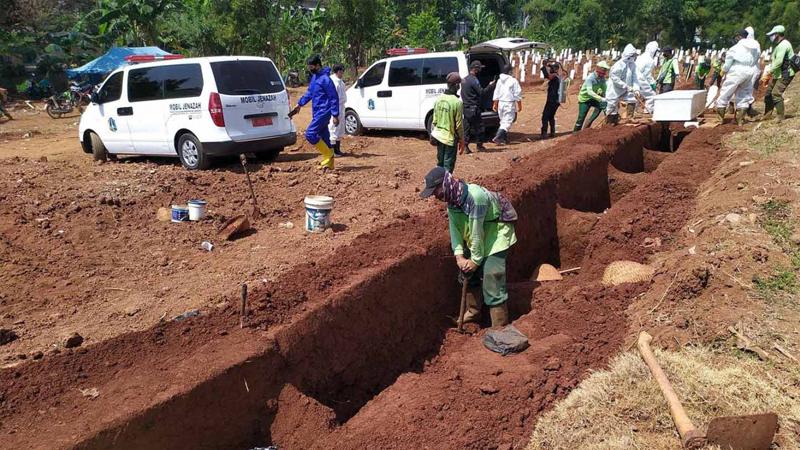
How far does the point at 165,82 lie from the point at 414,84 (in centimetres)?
526

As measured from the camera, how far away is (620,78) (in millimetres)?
11805

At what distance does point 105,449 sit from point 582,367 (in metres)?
3.17

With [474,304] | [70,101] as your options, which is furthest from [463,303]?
[70,101]

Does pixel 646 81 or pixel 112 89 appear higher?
pixel 112 89

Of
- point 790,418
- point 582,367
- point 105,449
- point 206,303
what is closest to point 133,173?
point 206,303

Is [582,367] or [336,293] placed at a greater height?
[336,293]

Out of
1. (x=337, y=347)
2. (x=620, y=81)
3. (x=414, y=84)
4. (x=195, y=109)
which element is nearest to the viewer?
(x=337, y=347)

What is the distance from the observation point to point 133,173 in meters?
9.38

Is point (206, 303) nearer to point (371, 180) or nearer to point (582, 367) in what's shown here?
point (582, 367)

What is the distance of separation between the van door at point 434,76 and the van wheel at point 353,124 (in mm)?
2077

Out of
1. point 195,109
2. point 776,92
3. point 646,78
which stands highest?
point 195,109

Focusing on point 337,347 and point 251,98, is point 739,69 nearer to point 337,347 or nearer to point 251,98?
point 251,98

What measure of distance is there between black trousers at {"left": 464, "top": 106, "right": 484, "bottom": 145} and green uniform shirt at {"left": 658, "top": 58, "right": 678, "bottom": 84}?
593cm

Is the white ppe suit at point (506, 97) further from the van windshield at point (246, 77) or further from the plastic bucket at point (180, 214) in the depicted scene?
the plastic bucket at point (180, 214)
